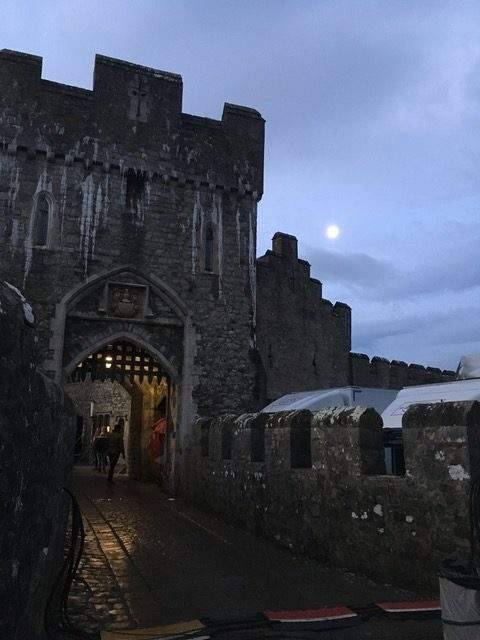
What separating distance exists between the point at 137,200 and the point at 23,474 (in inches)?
462

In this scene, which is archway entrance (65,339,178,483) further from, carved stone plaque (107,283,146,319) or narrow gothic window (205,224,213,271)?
narrow gothic window (205,224,213,271)

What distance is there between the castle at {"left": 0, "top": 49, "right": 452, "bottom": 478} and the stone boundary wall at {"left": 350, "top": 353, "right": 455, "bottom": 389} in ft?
28.5

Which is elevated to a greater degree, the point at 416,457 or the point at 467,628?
the point at 416,457

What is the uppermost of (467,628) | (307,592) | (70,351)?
(70,351)

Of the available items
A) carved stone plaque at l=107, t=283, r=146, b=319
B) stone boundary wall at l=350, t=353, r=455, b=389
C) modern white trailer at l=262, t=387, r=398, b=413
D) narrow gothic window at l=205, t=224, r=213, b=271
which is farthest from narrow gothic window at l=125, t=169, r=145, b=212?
stone boundary wall at l=350, t=353, r=455, b=389

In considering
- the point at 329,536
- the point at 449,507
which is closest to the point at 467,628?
the point at 449,507

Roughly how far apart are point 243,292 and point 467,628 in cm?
1152

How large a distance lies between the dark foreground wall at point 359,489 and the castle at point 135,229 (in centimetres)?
545

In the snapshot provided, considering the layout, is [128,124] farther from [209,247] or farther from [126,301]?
[126,301]

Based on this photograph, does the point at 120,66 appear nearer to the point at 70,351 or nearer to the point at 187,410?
the point at 70,351

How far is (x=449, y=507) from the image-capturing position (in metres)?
4.49

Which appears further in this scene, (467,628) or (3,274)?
(3,274)

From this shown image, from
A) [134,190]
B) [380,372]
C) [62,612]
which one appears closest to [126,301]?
[134,190]

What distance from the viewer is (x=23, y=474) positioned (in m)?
2.48
